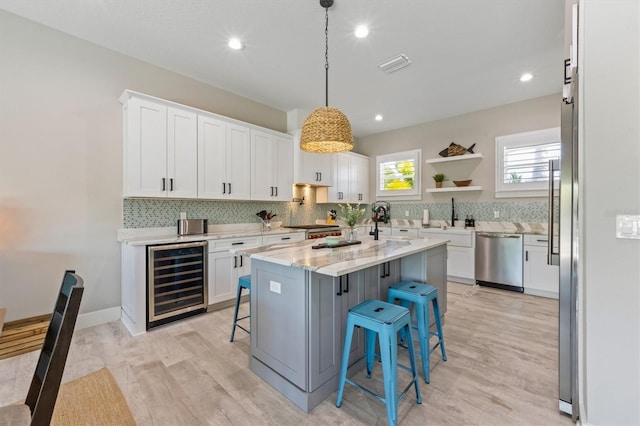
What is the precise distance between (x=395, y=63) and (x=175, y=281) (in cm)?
358

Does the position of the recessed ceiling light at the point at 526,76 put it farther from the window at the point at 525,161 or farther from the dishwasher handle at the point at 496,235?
the dishwasher handle at the point at 496,235

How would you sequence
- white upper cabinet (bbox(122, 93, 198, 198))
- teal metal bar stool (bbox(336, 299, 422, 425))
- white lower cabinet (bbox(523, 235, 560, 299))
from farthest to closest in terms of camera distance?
white lower cabinet (bbox(523, 235, 560, 299)), white upper cabinet (bbox(122, 93, 198, 198)), teal metal bar stool (bbox(336, 299, 422, 425))

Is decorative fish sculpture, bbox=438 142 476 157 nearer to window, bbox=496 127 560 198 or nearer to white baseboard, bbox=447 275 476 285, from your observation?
window, bbox=496 127 560 198

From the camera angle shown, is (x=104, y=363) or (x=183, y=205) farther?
(x=183, y=205)

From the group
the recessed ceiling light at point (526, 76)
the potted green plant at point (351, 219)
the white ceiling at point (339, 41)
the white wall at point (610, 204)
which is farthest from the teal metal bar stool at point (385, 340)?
the recessed ceiling light at point (526, 76)

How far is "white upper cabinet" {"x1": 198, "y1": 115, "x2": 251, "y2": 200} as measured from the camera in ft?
11.7

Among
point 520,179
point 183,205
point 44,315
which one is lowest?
point 44,315

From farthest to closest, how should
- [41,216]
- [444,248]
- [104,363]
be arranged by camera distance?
[444,248], [41,216], [104,363]

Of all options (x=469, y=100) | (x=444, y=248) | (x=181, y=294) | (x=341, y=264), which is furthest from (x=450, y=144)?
(x=181, y=294)

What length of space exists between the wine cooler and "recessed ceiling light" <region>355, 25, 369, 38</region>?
2.79 meters

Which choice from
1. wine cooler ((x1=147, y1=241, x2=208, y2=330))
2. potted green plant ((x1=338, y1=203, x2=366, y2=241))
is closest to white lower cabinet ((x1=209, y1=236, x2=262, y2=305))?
wine cooler ((x1=147, y1=241, x2=208, y2=330))

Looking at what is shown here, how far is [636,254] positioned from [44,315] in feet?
14.9

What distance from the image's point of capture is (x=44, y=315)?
271 centimetres

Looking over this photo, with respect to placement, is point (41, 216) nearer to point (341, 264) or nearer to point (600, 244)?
point (341, 264)
